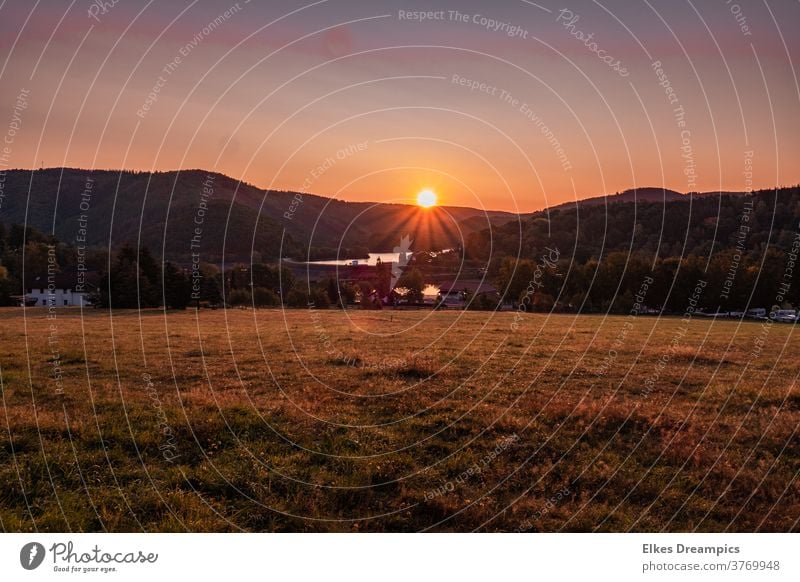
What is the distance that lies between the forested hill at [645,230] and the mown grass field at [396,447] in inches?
2402

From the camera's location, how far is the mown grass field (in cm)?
1115

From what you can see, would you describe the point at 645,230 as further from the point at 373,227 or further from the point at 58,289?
the point at 58,289

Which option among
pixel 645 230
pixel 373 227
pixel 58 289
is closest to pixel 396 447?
pixel 373 227

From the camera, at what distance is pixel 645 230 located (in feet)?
431

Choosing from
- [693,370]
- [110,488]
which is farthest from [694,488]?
[693,370]

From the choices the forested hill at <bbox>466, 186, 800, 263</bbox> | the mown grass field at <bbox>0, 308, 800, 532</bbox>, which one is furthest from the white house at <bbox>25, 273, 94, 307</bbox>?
the mown grass field at <bbox>0, 308, 800, 532</bbox>

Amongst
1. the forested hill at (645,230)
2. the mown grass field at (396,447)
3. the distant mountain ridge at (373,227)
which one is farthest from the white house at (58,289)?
the mown grass field at (396,447)

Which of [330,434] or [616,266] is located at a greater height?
[616,266]

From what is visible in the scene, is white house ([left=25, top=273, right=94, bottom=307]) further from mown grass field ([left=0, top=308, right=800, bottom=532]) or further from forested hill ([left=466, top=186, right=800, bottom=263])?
mown grass field ([left=0, top=308, right=800, bottom=532])

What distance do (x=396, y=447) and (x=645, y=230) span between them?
429 ft

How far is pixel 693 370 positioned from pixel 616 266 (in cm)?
7036

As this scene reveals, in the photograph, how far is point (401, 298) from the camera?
232 ft
